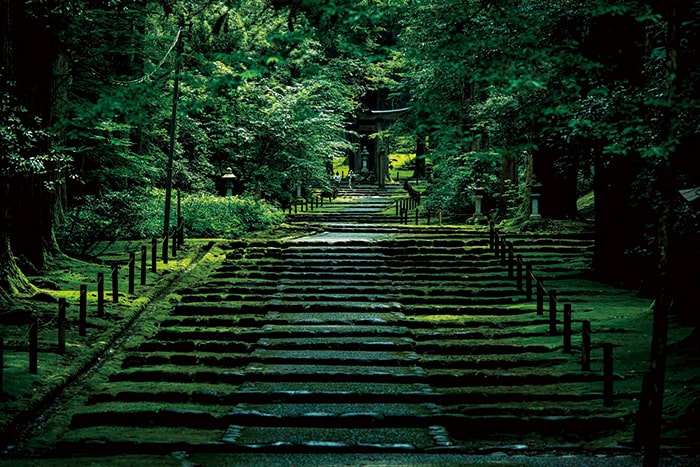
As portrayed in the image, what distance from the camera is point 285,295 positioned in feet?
52.2

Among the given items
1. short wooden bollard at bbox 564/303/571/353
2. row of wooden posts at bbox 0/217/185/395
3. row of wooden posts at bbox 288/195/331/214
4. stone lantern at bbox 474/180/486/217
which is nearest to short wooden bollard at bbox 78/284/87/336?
row of wooden posts at bbox 0/217/185/395

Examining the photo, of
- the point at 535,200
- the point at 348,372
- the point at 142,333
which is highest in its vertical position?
the point at 535,200

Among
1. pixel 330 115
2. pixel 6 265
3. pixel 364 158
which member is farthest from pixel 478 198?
pixel 364 158

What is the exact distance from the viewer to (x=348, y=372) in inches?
428

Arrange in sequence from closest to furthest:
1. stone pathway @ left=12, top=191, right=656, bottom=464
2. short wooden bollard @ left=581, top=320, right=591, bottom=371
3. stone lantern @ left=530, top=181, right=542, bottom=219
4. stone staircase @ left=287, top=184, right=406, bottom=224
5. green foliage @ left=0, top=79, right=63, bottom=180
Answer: stone pathway @ left=12, top=191, right=656, bottom=464 < short wooden bollard @ left=581, top=320, right=591, bottom=371 < green foliage @ left=0, top=79, right=63, bottom=180 < stone lantern @ left=530, top=181, right=542, bottom=219 < stone staircase @ left=287, top=184, right=406, bottom=224

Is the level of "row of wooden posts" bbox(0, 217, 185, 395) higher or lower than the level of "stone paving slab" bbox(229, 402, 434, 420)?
higher

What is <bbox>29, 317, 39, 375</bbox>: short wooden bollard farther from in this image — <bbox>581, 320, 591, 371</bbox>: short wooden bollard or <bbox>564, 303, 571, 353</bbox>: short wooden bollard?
<bbox>564, 303, 571, 353</bbox>: short wooden bollard

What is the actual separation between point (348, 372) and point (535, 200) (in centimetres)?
1547

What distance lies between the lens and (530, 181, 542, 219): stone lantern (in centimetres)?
2456

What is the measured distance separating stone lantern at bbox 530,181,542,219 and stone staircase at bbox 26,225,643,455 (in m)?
6.26

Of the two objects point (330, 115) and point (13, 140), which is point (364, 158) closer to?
point (330, 115)

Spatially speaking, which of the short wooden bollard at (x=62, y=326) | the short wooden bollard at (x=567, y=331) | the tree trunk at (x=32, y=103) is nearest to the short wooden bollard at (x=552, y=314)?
the short wooden bollard at (x=567, y=331)

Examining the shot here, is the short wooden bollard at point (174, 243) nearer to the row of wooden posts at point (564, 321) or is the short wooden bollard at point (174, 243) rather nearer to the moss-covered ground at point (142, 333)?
the moss-covered ground at point (142, 333)

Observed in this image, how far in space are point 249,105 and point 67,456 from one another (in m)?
23.4
